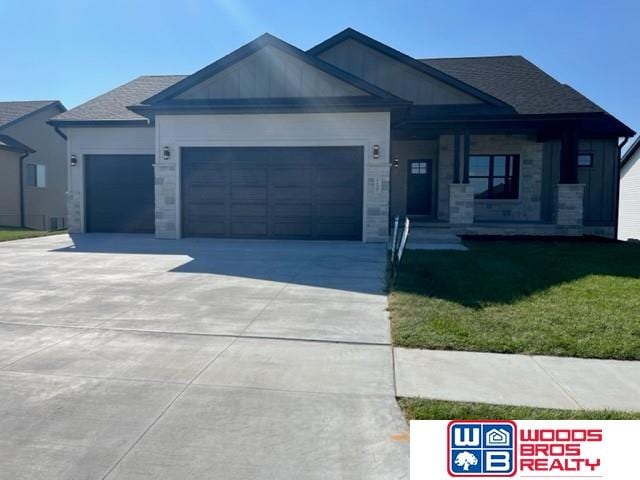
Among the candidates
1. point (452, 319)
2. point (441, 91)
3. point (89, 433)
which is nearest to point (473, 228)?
point (441, 91)

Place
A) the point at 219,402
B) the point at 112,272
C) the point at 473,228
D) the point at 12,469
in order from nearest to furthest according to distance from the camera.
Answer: the point at 12,469, the point at 219,402, the point at 112,272, the point at 473,228

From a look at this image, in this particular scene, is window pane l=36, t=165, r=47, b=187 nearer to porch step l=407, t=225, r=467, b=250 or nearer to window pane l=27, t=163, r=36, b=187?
window pane l=27, t=163, r=36, b=187

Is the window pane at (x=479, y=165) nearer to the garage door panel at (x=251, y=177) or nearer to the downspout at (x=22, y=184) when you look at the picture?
the garage door panel at (x=251, y=177)

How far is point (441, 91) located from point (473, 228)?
4.99m

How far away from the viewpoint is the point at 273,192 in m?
14.6

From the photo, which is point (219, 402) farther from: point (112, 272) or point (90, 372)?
point (112, 272)

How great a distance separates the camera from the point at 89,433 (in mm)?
3258

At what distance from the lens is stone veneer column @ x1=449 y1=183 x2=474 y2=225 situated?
15336mm

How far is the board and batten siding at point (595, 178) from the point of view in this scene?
17641 mm

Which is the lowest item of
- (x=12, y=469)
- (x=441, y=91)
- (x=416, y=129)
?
(x=12, y=469)

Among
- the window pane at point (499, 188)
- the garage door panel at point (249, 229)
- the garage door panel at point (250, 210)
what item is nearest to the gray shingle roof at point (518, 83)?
the window pane at point (499, 188)

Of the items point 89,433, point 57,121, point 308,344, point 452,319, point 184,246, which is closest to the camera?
point 89,433

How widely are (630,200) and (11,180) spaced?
35.6 m

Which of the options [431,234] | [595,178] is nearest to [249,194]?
[431,234]
